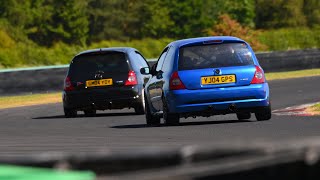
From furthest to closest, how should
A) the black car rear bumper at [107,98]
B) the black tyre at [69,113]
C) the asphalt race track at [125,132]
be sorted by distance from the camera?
the black tyre at [69,113] < the black car rear bumper at [107,98] < the asphalt race track at [125,132]

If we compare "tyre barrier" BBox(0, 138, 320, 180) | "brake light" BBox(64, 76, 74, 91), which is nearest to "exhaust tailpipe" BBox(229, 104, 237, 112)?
"brake light" BBox(64, 76, 74, 91)

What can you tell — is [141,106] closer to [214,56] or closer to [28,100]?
[214,56]

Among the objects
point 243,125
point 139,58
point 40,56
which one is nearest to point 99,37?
point 40,56

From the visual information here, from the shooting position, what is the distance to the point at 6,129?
18.4m

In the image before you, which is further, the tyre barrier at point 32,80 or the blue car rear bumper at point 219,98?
the tyre barrier at point 32,80

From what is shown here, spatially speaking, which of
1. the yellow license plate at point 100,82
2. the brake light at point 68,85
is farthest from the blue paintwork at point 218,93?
the brake light at point 68,85

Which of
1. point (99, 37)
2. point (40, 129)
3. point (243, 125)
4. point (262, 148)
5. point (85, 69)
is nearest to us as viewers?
point (262, 148)

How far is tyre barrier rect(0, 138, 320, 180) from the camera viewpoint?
4195mm

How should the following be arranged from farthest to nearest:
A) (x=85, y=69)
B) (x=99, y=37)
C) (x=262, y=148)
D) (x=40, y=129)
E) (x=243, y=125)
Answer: (x=99, y=37) → (x=85, y=69) → (x=40, y=129) → (x=243, y=125) → (x=262, y=148)

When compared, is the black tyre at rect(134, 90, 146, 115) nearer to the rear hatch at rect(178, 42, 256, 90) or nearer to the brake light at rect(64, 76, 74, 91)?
the brake light at rect(64, 76, 74, 91)

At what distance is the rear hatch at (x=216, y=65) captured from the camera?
51.2 ft

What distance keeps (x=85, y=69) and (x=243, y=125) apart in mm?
6068

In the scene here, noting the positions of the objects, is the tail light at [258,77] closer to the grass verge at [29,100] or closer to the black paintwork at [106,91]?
the black paintwork at [106,91]

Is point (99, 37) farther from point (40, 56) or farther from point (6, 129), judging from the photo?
point (6, 129)
